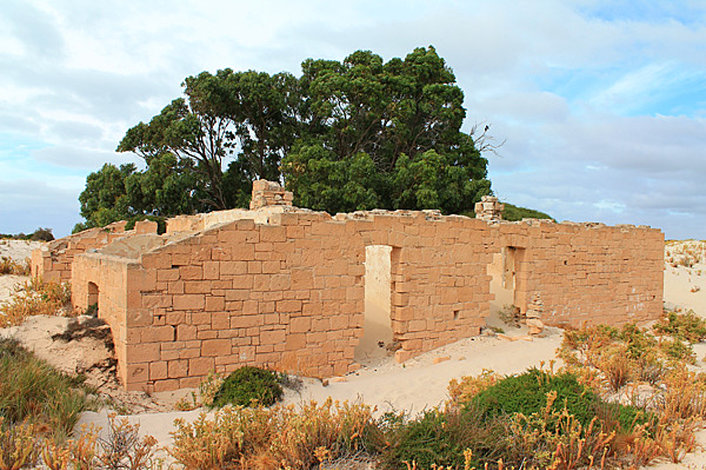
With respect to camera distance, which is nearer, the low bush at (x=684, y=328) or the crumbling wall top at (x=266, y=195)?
the crumbling wall top at (x=266, y=195)

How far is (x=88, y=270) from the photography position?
31.6ft

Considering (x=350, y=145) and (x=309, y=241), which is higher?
(x=350, y=145)

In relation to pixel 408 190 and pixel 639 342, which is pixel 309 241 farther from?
pixel 408 190

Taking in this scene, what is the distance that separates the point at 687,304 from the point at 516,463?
19.4 metres

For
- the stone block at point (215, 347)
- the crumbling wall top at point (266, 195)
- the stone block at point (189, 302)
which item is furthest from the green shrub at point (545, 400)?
the crumbling wall top at point (266, 195)

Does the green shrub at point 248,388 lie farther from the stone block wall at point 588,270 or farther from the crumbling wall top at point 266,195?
the stone block wall at point 588,270

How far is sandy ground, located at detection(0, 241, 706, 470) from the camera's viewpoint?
5.70 metres

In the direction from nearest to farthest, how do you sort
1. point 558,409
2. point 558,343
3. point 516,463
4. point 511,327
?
1. point 516,463
2. point 558,409
3. point 558,343
4. point 511,327

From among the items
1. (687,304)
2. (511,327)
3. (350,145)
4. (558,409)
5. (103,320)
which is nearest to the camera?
(558,409)

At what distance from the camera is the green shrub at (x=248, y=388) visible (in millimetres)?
6723

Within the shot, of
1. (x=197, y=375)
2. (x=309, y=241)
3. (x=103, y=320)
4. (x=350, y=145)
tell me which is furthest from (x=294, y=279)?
(x=350, y=145)

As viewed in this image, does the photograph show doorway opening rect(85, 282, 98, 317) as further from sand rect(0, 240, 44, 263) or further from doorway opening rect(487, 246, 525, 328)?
sand rect(0, 240, 44, 263)

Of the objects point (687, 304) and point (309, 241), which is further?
point (687, 304)

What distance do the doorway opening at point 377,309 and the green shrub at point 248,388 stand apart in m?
2.89
